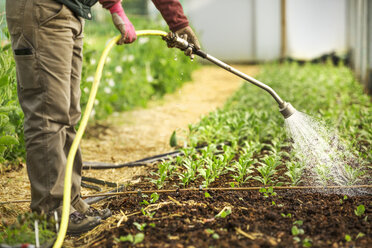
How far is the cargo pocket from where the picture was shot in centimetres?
206

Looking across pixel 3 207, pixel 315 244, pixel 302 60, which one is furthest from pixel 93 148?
pixel 302 60

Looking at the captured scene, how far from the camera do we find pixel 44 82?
2.07 metres

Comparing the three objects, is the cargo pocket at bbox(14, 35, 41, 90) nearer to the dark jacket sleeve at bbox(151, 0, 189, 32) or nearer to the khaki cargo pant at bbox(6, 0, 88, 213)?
the khaki cargo pant at bbox(6, 0, 88, 213)

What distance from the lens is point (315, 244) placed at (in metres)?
1.91

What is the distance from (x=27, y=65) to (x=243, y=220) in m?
1.28

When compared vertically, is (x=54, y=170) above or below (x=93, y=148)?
above

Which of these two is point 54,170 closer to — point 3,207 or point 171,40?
point 3,207

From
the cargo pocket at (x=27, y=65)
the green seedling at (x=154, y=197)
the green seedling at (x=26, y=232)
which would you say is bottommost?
the green seedling at (x=154, y=197)

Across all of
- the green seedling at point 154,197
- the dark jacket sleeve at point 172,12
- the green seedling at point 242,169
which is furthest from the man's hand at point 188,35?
the green seedling at point 154,197

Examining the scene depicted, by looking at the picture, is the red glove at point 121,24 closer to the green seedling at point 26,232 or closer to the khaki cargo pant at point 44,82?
the khaki cargo pant at point 44,82

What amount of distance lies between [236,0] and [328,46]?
8.01 ft

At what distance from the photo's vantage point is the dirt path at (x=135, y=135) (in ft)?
10.2

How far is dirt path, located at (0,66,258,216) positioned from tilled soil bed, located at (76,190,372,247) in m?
0.76

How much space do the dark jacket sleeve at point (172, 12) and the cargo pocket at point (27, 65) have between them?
83cm
